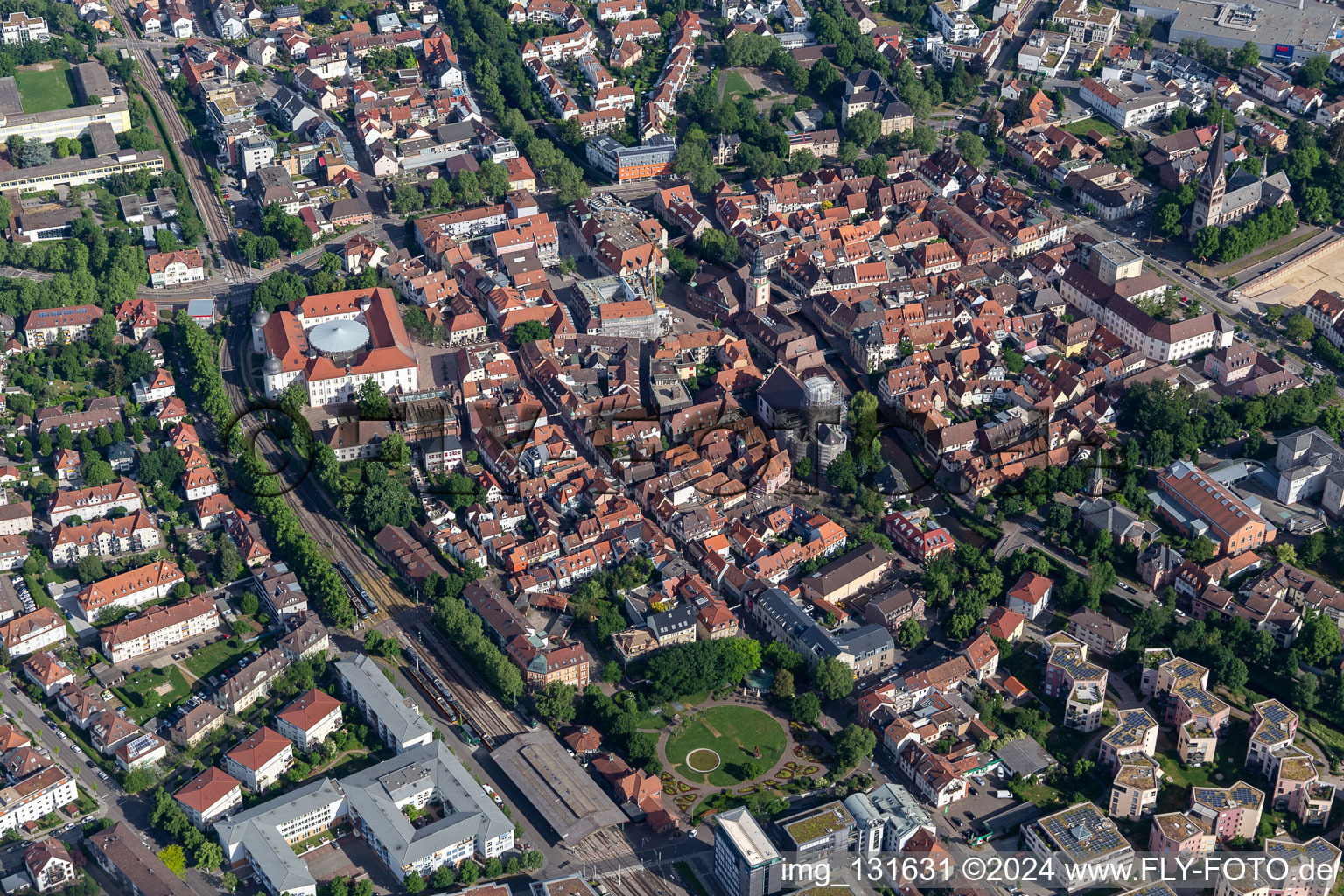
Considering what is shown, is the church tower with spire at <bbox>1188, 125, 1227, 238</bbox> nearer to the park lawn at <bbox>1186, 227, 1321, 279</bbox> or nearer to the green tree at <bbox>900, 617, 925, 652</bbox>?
the park lawn at <bbox>1186, 227, 1321, 279</bbox>

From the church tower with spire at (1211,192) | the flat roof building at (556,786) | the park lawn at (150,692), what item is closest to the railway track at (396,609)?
the flat roof building at (556,786)

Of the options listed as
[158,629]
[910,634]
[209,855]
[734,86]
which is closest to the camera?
[209,855]

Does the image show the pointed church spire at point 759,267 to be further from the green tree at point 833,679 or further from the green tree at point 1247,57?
the green tree at point 1247,57

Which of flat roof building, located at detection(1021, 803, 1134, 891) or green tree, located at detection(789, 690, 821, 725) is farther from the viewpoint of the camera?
green tree, located at detection(789, 690, 821, 725)

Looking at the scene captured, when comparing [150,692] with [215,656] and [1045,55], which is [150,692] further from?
[1045,55]

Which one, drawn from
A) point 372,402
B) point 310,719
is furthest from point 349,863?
point 372,402

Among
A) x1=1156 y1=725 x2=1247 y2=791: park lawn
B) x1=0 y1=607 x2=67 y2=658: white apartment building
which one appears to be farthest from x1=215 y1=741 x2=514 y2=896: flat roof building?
x1=1156 y1=725 x2=1247 y2=791: park lawn
